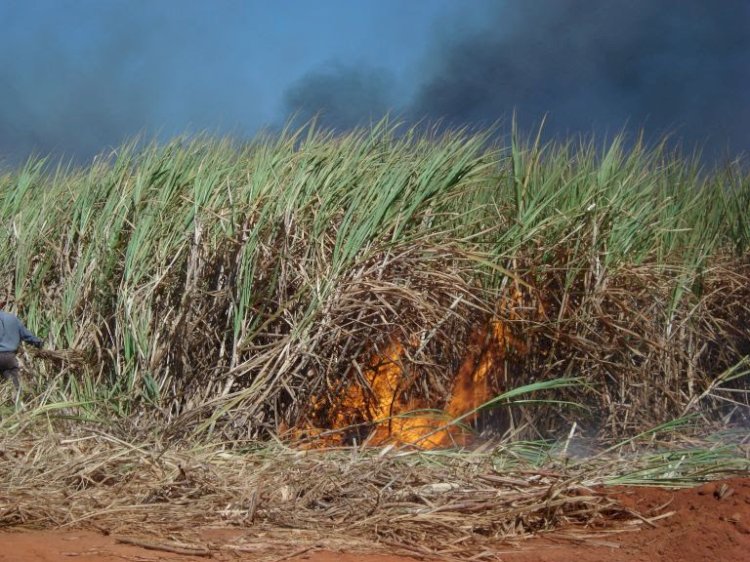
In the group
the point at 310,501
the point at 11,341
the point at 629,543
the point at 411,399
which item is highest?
the point at 11,341

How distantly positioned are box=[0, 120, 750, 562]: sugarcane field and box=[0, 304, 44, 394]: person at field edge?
0.11 meters

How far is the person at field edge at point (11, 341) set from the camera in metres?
7.07

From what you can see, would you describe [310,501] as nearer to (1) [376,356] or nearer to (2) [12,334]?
(1) [376,356]

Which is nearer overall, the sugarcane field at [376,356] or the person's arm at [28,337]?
the sugarcane field at [376,356]

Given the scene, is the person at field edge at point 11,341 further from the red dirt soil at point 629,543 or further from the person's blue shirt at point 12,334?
the red dirt soil at point 629,543

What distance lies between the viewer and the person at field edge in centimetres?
707

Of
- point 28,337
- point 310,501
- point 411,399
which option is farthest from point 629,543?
point 28,337

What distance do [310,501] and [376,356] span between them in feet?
6.61

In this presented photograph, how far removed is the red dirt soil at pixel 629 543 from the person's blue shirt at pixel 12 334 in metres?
3.05

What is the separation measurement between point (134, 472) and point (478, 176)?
10.5ft

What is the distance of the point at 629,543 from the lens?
409 centimetres

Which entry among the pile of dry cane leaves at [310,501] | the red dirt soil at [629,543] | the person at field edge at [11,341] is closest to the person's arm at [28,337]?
the person at field edge at [11,341]

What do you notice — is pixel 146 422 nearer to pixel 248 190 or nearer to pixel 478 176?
pixel 248 190

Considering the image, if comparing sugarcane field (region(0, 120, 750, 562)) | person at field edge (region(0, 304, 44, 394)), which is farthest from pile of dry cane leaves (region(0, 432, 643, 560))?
person at field edge (region(0, 304, 44, 394))
